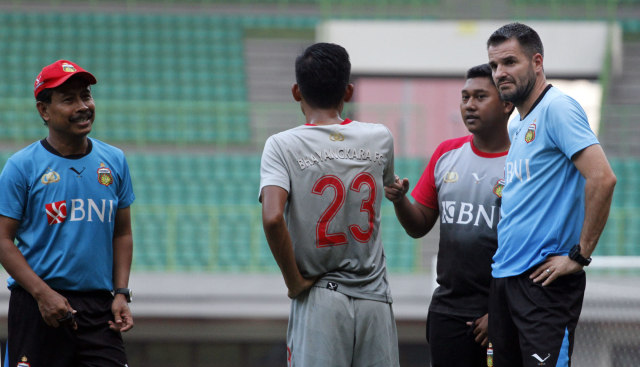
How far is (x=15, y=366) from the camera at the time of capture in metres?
3.25

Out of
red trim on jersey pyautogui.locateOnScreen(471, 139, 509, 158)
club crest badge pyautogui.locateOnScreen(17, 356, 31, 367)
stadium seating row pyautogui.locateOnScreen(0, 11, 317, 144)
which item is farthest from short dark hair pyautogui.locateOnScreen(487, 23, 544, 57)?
stadium seating row pyautogui.locateOnScreen(0, 11, 317, 144)

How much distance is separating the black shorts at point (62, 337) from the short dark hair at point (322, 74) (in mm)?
1274

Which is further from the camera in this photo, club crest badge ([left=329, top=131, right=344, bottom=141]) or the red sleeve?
the red sleeve

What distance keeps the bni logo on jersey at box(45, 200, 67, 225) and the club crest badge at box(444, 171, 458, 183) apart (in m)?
1.70

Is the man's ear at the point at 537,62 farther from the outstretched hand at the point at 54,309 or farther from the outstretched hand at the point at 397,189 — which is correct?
the outstretched hand at the point at 54,309

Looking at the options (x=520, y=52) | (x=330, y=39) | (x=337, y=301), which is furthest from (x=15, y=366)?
(x=330, y=39)

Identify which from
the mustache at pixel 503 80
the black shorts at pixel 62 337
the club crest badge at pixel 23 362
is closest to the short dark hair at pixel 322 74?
the mustache at pixel 503 80

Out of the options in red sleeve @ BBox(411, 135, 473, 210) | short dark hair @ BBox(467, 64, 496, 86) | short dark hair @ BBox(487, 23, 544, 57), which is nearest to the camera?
short dark hair @ BBox(487, 23, 544, 57)

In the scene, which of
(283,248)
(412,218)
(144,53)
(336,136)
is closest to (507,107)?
(412,218)

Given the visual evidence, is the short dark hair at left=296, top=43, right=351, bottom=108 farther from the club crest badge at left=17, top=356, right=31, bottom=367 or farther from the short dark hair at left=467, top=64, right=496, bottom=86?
the club crest badge at left=17, top=356, right=31, bottom=367

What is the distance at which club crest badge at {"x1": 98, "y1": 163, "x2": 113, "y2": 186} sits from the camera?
11.0ft

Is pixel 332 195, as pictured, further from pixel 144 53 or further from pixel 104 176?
pixel 144 53

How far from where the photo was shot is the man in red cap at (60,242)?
322 cm

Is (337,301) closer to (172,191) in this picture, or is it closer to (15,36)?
(172,191)
